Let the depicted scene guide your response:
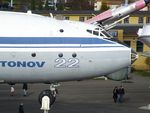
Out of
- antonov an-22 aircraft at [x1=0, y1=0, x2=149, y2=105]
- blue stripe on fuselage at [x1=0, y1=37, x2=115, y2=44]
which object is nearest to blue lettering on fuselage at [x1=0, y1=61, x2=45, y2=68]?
antonov an-22 aircraft at [x1=0, y1=0, x2=149, y2=105]

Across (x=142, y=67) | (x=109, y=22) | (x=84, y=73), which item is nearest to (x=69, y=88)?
(x=109, y=22)

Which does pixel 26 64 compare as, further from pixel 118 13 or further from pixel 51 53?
pixel 118 13

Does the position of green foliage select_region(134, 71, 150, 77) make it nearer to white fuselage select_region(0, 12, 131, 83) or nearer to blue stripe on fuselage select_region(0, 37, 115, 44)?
white fuselage select_region(0, 12, 131, 83)

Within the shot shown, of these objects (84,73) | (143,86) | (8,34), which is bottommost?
(143,86)

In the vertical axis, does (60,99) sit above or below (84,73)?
below

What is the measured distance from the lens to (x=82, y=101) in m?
35.9

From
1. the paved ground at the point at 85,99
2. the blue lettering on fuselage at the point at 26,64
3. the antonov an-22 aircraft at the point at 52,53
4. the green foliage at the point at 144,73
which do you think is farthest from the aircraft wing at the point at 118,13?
the blue lettering on fuselage at the point at 26,64

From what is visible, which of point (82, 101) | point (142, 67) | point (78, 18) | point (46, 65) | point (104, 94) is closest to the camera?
point (46, 65)

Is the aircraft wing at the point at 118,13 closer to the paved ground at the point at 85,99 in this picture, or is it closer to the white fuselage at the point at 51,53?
the paved ground at the point at 85,99

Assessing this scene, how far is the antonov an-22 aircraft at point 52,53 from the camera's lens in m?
18.8

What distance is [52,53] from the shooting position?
18766 mm

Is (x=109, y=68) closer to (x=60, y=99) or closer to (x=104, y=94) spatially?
(x=60, y=99)

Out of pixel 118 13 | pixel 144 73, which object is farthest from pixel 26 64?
pixel 144 73

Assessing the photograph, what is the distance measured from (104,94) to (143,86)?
830 cm
